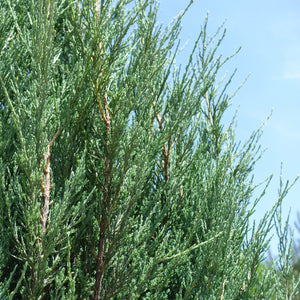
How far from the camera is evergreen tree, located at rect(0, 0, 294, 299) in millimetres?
3840

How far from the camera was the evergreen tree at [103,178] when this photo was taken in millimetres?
3840

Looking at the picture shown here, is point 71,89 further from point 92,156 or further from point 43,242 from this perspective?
point 43,242

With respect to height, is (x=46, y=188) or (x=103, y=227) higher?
(x=46, y=188)

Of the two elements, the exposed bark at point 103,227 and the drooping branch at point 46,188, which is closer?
the drooping branch at point 46,188

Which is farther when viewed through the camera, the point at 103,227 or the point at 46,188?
the point at 103,227

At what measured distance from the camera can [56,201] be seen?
13.7ft

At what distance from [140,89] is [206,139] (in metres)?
1.73

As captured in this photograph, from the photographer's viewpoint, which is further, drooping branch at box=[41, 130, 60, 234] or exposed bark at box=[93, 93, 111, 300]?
exposed bark at box=[93, 93, 111, 300]

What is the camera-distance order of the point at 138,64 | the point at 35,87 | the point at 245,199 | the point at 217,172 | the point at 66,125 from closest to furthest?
the point at 35,87 → the point at 66,125 → the point at 138,64 → the point at 217,172 → the point at 245,199

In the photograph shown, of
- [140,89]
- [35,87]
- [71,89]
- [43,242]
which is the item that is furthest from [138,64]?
[43,242]

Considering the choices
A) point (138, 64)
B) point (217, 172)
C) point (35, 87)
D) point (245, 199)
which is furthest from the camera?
point (245, 199)

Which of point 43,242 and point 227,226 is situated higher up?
point 227,226

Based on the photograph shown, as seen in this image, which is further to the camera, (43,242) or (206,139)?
(206,139)

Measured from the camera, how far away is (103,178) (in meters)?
4.30
